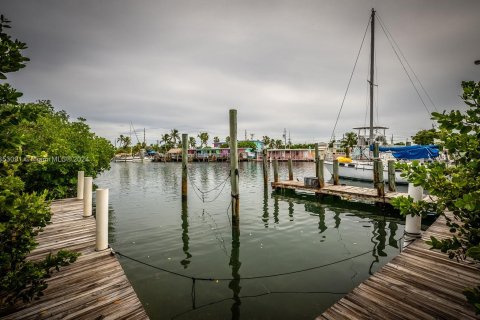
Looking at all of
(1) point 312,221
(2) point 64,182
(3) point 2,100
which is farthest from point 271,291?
(2) point 64,182

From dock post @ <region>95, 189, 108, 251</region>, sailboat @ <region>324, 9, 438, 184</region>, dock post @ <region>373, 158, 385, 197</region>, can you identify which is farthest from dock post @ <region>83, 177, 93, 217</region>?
sailboat @ <region>324, 9, 438, 184</region>

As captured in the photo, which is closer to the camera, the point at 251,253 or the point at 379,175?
the point at 251,253

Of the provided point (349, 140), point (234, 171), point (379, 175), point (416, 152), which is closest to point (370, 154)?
point (416, 152)

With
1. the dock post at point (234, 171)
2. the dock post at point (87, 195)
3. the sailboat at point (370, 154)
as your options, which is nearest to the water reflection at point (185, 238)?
the dock post at point (234, 171)

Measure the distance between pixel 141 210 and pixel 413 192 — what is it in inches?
486

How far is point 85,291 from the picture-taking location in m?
3.76

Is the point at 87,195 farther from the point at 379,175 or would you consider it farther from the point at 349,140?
the point at 349,140

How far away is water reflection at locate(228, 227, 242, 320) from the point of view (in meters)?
4.80

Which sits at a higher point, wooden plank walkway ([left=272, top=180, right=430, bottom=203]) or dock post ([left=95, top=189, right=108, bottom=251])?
dock post ([left=95, top=189, right=108, bottom=251])

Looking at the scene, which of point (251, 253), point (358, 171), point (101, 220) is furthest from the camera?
point (358, 171)

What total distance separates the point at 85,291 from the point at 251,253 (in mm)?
4760

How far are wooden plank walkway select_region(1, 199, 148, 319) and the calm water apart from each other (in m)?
1.20

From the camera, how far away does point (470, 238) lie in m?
2.21

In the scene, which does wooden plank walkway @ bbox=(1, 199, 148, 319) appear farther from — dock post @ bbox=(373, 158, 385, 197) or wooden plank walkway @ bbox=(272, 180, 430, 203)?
dock post @ bbox=(373, 158, 385, 197)
